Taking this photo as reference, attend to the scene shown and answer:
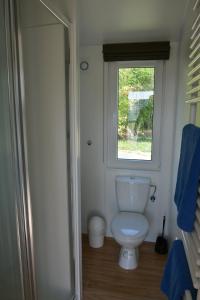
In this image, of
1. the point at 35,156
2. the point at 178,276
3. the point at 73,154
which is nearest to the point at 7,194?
the point at 35,156

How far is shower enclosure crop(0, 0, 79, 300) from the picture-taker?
1038 mm

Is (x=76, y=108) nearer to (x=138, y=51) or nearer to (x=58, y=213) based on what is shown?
(x=58, y=213)

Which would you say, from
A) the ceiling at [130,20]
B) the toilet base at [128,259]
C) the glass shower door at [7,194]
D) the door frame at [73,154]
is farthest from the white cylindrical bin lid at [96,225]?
the ceiling at [130,20]

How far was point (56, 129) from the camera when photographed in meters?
1.60

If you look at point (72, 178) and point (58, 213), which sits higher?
point (72, 178)

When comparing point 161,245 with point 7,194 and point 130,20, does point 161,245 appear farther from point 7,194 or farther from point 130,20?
point 130,20

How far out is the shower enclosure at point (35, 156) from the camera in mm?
1038

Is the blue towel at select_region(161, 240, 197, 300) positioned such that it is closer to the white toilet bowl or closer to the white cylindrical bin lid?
the white toilet bowl

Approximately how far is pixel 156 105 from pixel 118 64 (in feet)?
1.94

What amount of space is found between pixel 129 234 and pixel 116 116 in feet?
4.01

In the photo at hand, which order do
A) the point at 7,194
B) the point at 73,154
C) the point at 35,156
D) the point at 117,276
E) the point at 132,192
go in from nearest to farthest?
the point at 7,194 → the point at 35,156 → the point at 73,154 → the point at 117,276 → the point at 132,192

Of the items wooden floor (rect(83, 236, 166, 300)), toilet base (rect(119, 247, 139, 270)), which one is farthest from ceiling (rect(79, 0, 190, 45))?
wooden floor (rect(83, 236, 166, 300))

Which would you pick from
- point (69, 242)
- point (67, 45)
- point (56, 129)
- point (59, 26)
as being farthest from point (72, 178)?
point (59, 26)

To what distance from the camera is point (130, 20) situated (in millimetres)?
1841
